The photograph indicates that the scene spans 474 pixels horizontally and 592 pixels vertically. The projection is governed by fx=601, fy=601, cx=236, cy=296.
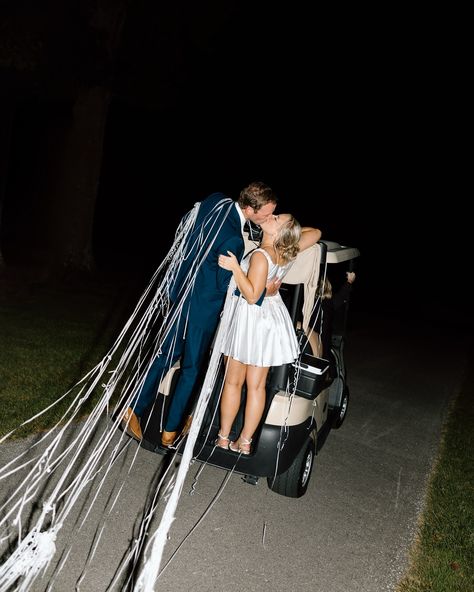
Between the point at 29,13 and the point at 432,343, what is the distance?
1008 cm

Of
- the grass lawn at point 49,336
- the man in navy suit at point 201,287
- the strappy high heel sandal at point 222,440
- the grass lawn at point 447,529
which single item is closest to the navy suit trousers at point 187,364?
the man in navy suit at point 201,287

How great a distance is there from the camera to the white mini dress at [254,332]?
12.7 ft

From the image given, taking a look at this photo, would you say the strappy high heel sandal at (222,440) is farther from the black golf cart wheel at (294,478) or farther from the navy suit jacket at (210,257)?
the navy suit jacket at (210,257)

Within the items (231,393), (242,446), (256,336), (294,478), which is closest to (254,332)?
(256,336)

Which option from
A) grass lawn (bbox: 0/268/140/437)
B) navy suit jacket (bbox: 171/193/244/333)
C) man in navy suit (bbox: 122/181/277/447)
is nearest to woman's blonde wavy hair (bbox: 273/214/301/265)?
man in navy suit (bbox: 122/181/277/447)

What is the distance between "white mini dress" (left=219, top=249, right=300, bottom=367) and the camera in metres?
3.86

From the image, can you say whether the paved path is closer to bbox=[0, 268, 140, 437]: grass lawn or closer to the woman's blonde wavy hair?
bbox=[0, 268, 140, 437]: grass lawn

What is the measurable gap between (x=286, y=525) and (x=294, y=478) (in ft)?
1.15

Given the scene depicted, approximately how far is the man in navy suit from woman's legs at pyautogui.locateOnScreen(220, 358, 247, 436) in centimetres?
24

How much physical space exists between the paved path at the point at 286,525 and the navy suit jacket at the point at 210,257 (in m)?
1.21

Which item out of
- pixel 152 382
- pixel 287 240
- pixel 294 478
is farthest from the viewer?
pixel 152 382

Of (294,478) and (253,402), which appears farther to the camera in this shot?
(294,478)

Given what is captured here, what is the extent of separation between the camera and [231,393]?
3.95m

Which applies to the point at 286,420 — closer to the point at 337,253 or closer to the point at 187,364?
the point at 187,364
